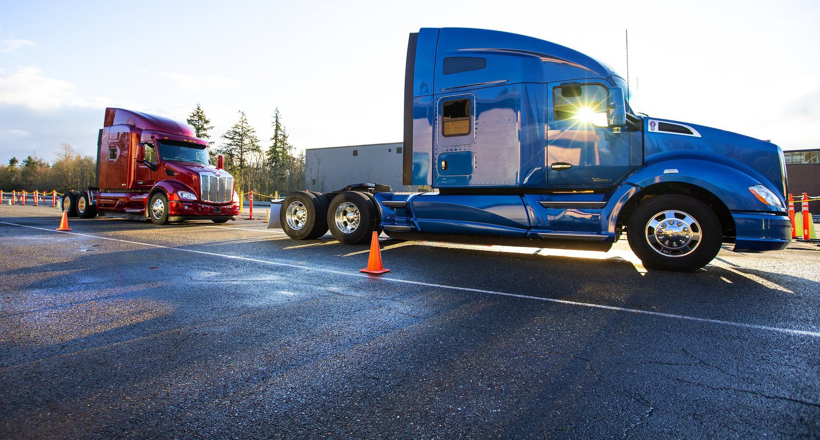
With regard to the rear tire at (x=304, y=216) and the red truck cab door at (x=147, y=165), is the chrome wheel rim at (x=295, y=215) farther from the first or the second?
the red truck cab door at (x=147, y=165)

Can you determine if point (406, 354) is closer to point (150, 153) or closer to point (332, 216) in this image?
point (332, 216)

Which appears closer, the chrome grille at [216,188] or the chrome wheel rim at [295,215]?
the chrome wheel rim at [295,215]

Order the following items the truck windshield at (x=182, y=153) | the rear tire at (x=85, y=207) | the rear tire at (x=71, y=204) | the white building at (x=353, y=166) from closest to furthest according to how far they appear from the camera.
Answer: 1. the truck windshield at (x=182, y=153)
2. the rear tire at (x=85, y=207)
3. the rear tire at (x=71, y=204)
4. the white building at (x=353, y=166)

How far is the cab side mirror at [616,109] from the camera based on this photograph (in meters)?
5.90

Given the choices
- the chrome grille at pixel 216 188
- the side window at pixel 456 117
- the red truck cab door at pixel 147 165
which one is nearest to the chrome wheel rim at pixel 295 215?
the side window at pixel 456 117

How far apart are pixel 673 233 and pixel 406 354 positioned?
446 centimetres

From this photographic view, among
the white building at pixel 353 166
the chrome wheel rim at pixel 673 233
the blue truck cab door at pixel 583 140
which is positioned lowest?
the chrome wheel rim at pixel 673 233

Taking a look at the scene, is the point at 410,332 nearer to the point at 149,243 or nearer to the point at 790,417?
the point at 790,417

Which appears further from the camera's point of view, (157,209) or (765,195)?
(157,209)

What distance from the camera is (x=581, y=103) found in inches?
247

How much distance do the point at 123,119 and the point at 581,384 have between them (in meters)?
15.9

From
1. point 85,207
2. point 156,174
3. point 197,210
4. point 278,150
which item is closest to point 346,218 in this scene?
point 197,210

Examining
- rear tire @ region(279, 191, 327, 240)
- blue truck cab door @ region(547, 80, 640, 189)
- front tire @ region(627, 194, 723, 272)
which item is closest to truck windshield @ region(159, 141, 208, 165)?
rear tire @ region(279, 191, 327, 240)

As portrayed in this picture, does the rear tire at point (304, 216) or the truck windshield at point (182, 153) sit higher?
the truck windshield at point (182, 153)
